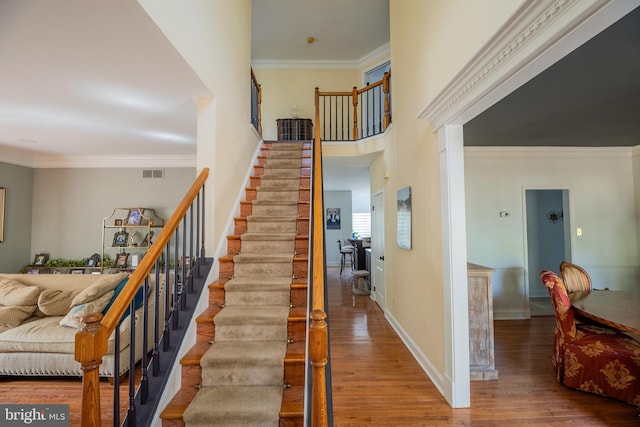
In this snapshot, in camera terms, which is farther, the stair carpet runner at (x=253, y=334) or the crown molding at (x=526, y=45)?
the stair carpet runner at (x=253, y=334)

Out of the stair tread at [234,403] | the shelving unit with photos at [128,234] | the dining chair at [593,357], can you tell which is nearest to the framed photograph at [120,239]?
the shelving unit with photos at [128,234]

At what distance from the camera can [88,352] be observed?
127 cm

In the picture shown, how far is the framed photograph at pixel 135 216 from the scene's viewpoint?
5.25 m

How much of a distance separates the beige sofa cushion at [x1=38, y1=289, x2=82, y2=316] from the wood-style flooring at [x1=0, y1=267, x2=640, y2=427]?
2.04 feet

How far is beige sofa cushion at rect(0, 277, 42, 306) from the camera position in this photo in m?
3.04

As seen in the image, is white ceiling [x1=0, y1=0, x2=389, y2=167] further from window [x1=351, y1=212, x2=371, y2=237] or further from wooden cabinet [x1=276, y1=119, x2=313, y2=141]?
window [x1=351, y1=212, x2=371, y2=237]

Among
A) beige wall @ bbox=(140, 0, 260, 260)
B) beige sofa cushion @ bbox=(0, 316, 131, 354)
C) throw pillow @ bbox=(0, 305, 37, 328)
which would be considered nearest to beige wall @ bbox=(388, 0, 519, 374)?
beige wall @ bbox=(140, 0, 260, 260)

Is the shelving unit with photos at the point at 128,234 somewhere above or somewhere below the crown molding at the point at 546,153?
below

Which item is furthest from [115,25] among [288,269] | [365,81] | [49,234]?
[365,81]

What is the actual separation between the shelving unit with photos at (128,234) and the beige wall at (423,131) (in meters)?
4.27

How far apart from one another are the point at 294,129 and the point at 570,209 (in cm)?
514

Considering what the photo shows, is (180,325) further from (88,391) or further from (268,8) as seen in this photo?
(268,8)

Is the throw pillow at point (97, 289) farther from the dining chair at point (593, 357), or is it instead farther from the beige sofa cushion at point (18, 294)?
the dining chair at point (593, 357)

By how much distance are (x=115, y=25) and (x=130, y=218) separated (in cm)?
431
